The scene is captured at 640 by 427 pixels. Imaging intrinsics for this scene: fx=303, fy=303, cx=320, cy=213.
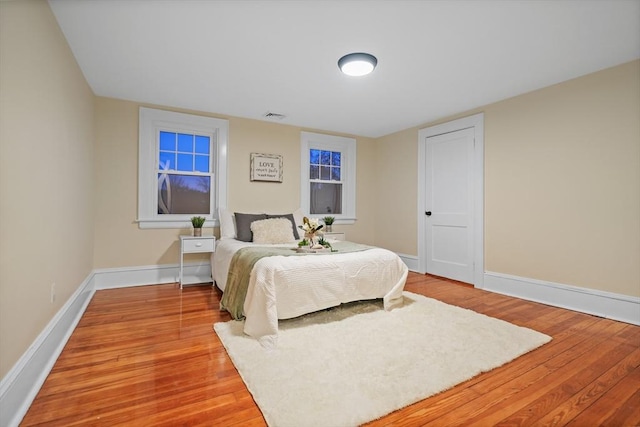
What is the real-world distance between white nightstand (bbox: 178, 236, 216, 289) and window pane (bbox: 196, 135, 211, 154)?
134 centimetres

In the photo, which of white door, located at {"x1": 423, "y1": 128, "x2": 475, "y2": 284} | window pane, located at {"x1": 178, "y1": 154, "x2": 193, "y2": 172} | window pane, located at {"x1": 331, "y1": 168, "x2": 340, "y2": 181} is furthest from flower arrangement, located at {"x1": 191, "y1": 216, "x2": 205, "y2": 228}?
white door, located at {"x1": 423, "y1": 128, "x2": 475, "y2": 284}

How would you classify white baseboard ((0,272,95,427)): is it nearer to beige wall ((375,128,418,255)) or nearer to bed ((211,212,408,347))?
bed ((211,212,408,347))

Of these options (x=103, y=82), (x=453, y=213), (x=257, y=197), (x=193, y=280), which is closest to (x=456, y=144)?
(x=453, y=213)

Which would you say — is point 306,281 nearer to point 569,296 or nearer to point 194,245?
point 194,245

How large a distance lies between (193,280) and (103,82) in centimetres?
248

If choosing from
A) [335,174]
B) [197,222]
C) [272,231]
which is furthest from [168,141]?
[335,174]

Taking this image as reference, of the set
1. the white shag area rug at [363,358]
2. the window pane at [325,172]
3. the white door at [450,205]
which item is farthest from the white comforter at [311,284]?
the window pane at [325,172]

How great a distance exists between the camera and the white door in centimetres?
405

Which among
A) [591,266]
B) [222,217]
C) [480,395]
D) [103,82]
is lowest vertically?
[480,395]

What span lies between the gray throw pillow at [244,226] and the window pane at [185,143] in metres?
1.18

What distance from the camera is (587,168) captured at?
2.95 metres

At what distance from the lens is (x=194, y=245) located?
12.1ft

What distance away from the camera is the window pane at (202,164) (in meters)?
4.27

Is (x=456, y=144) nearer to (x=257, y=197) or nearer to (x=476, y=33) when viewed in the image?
(x=476, y=33)
